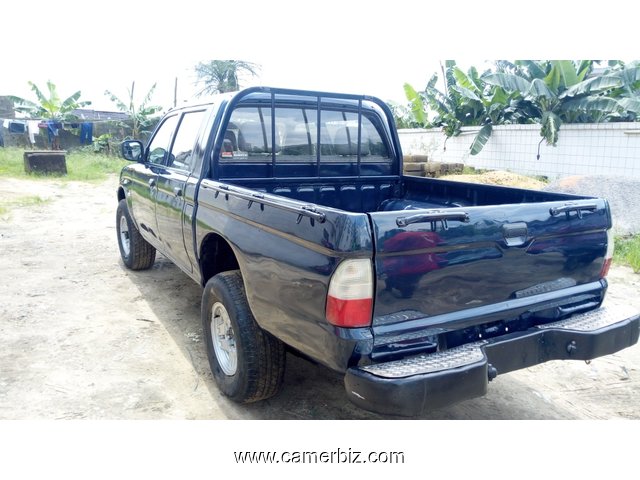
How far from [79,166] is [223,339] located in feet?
53.1

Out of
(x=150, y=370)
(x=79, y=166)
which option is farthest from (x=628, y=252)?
(x=79, y=166)

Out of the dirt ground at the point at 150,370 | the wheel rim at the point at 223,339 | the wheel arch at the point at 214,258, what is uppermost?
the wheel arch at the point at 214,258

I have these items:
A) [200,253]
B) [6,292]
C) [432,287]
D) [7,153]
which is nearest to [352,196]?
[200,253]

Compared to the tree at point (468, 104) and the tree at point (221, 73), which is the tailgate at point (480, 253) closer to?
the tree at point (468, 104)

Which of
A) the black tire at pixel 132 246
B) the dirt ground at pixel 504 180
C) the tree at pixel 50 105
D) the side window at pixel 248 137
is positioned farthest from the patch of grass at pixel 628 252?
the tree at pixel 50 105

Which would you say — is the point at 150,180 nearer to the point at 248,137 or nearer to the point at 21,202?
the point at 248,137

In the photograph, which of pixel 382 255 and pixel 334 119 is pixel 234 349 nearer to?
pixel 382 255

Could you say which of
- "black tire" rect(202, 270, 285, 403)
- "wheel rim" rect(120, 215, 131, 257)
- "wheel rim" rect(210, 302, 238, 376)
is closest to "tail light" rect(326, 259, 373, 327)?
"black tire" rect(202, 270, 285, 403)

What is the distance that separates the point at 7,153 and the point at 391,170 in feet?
61.3

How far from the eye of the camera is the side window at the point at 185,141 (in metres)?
4.06

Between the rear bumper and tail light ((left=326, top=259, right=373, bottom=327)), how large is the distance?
22 cm

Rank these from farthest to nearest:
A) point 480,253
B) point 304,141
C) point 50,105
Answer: point 50,105 < point 304,141 < point 480,253

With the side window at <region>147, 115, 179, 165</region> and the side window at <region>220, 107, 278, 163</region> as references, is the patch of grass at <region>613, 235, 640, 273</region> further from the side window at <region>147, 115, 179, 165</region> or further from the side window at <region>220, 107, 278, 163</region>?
the side window at <region>147, 115, 179, 165</region>

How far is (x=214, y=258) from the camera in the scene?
3.58 metres
